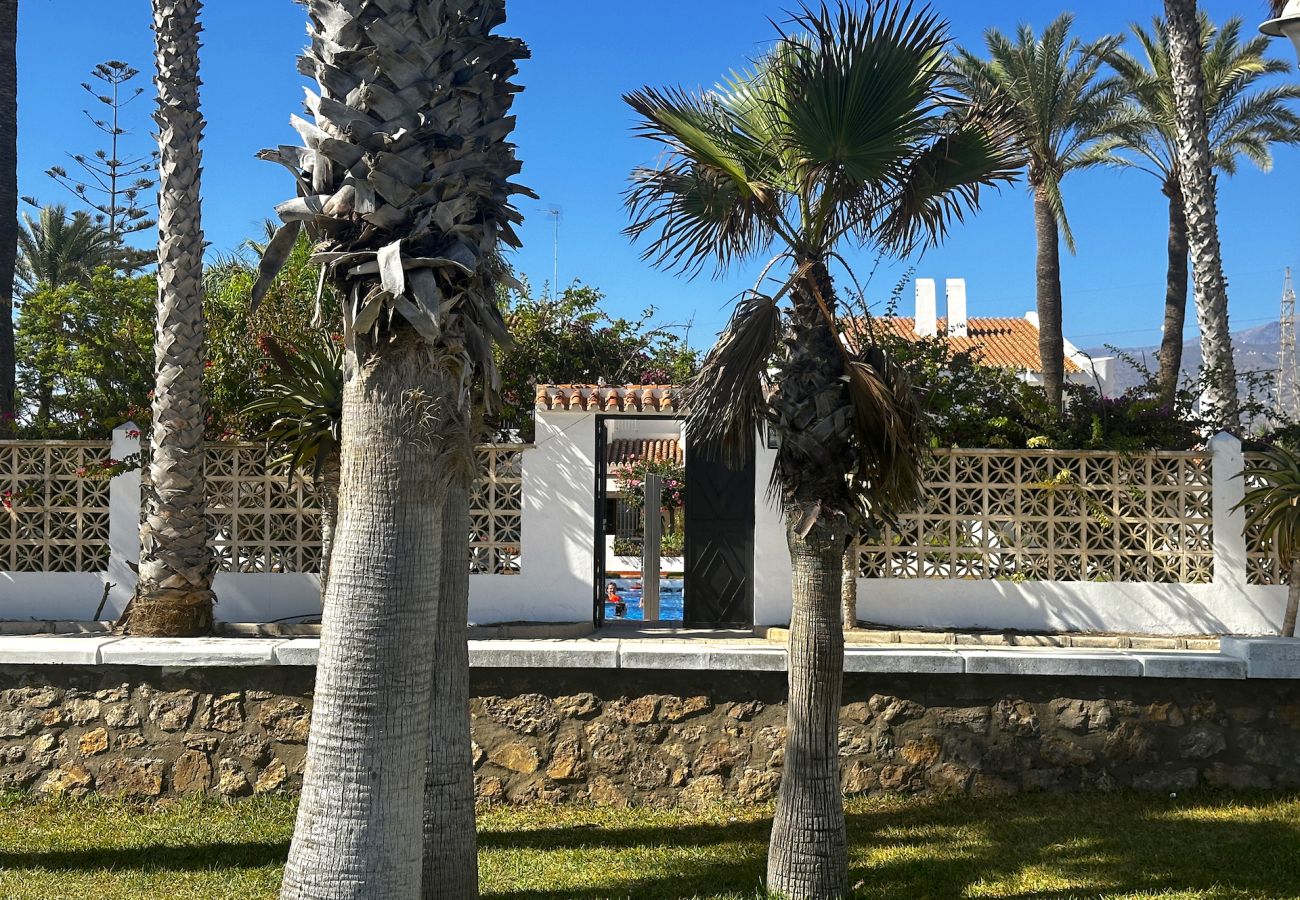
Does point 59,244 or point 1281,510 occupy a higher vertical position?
point 59,244

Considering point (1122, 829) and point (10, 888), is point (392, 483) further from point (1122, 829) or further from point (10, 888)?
point (1122, 829)

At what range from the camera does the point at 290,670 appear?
689 cm

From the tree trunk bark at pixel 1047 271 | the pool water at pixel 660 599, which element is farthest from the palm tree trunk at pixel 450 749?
the tree trunk bark at pixel 1047 271

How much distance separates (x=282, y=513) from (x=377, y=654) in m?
8.04

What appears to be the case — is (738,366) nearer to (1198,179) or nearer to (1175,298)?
(1198,179)

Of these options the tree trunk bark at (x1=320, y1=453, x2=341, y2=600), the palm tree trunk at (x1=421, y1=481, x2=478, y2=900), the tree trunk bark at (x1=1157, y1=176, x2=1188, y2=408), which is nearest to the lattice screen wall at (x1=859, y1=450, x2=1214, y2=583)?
the tree trunk bark at (x1=320, y1=453, x2=341, y2=600)

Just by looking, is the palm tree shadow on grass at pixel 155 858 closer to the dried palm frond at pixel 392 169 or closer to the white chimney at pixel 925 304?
the dried palm frond at pixel 392 169

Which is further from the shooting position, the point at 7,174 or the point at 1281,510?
the point at 7,174

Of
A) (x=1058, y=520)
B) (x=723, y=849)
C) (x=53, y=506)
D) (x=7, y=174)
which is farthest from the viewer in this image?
(x=7, y=174)

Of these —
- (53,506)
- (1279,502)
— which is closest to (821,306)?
(1279,502)

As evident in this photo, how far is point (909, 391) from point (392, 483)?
291 centimetres

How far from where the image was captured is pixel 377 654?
3219 millimetres

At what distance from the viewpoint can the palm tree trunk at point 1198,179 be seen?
13148 millimetres

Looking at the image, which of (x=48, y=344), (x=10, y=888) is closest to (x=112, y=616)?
(x=48, y=344)
